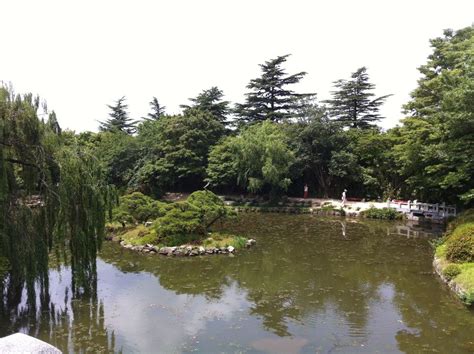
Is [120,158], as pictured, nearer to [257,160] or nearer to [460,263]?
[257,160]

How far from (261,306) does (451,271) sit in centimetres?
677

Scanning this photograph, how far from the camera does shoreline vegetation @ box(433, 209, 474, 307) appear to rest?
12479 mm

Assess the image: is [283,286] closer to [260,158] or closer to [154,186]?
[260,158]

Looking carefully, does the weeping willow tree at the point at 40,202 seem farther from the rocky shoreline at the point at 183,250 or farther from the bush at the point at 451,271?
the bush at the point at 451,271

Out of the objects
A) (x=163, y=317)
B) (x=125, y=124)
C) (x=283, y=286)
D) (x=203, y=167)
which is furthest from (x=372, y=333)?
(x=125, y=124)

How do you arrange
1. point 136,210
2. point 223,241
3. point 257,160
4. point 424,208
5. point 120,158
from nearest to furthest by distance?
point 223,241
point 136,210
point 424,208
point 257,160
point 120,158

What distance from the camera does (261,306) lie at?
12320 mm

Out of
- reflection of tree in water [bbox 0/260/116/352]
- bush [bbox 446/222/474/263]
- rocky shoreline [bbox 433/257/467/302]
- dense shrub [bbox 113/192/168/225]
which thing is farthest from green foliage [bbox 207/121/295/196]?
reflection of tree in water [bbox 0/260/116/352]

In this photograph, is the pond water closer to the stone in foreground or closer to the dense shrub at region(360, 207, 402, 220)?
the stone in foreground

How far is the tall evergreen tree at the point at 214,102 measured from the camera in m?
41.8

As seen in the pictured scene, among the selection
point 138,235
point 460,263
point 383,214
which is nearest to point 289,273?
point 460,263

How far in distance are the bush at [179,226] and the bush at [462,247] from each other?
34.4ft

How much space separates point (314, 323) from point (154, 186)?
29.6 m

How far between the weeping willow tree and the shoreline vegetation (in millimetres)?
11210
